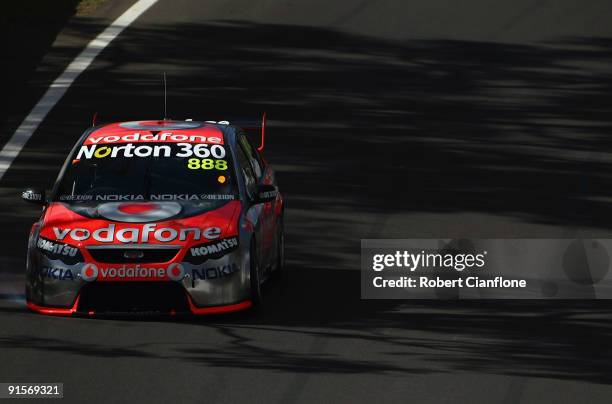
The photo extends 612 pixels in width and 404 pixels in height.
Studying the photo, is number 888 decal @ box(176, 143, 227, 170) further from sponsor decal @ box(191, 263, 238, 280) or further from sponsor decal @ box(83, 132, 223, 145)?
sponsor decal @ box(191, 263, 238, 280)

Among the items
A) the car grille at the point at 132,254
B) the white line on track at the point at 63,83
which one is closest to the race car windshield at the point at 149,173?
the car grille at the point at 132,254

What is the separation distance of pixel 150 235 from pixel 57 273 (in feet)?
2.59

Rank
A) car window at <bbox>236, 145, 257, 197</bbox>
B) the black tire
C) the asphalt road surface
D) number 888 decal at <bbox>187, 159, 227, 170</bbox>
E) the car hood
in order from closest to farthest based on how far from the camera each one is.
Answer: the asphalt road surface → the car hood → the black tire → number 888 decal at <bbox>187, 159, 227, 170</bbox> → car window at <bbox>236, 145, 257, 197</bbox>

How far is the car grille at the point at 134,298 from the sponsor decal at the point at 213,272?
0.15 metres

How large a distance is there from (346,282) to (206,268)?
204 centimetres

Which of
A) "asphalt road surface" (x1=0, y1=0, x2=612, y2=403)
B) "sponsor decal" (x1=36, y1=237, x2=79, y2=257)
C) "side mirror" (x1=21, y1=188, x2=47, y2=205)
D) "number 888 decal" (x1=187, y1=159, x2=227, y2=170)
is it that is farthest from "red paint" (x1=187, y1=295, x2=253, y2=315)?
"side mirror" (x1=21, y1=188, x2=47, y2=205)

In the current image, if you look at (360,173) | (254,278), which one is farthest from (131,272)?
(360,173)

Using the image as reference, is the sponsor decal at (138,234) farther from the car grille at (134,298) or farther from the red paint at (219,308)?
the red paint at (219,308)

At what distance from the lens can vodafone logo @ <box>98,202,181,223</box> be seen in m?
13.5

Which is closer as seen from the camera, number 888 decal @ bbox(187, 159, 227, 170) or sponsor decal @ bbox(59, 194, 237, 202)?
sponsor decal @ bbox(59, 194, 237, 202)

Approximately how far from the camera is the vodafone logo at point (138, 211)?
1355 centimetres

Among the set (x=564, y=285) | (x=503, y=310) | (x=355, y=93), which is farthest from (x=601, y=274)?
(x=355, y=93)

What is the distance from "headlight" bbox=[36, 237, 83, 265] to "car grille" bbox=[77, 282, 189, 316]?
0.24 meters

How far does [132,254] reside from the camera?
1327cm
